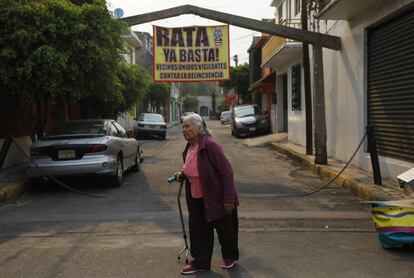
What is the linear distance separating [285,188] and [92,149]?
3849 mm

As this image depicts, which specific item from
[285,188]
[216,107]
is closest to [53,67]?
[285,188]

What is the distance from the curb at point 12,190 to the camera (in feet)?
32.1

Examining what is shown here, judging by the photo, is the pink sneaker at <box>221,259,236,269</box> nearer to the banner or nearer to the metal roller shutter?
the metal roller shutter

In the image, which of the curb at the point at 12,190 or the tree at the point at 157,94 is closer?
the curb at the point at 12,190

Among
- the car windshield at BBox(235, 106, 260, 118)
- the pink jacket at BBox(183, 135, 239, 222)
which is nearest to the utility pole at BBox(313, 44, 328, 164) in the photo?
the pink jacket at BBox(183, 135, 239, 222)

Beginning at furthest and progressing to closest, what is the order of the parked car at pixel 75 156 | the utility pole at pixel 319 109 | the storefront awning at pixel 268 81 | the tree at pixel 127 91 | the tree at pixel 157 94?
the tree at pixel 157 94 < the storefront awning at pixel 268 81 < the tree at pixel 127 91 < the utility pole at pixel 319 109 < the parked car at pixel 75 156

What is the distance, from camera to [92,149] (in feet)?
33.9

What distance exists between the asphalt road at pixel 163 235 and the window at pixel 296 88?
31.4 ft

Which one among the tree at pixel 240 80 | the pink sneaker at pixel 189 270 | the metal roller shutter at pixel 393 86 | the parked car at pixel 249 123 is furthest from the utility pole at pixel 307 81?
the tree at pixel 240 80

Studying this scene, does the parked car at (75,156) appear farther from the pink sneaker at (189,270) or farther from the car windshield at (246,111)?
the car windshield at (246,111)

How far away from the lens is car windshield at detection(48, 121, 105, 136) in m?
11.1

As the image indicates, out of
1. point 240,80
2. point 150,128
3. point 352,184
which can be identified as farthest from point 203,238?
point 240,80

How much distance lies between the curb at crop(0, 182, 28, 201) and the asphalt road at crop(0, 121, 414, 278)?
0.75ft

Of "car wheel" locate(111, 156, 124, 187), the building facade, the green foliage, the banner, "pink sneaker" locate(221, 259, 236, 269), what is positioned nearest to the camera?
"pink sneaker" locate(221, 259, 236, 269)
